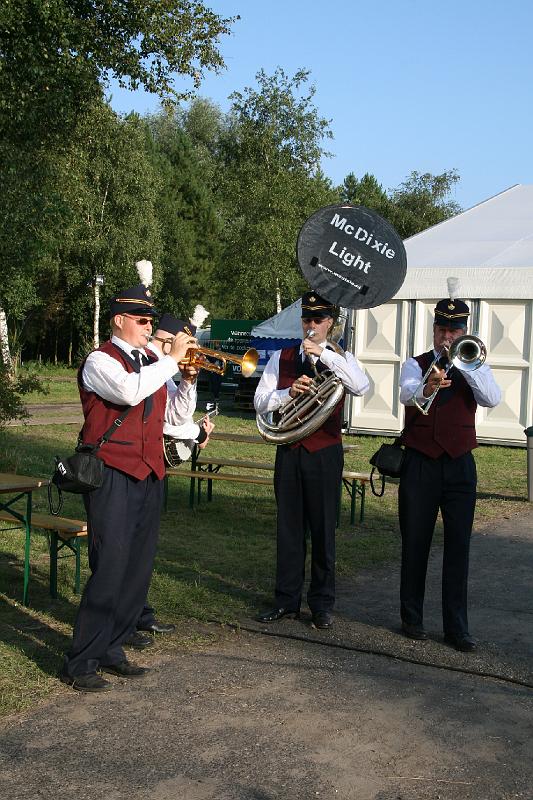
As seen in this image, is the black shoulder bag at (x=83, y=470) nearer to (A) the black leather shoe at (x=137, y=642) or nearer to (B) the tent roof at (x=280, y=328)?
(A) the black leather shoe at (x=137, y=642)

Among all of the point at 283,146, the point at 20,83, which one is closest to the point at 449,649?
the point at 20,83

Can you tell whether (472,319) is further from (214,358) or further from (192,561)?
(214,358)

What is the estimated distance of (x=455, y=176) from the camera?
5819cm

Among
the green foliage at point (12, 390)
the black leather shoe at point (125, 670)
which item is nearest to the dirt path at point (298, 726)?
the black leather shoe at point (125, 670)

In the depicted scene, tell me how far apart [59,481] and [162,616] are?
1684mm

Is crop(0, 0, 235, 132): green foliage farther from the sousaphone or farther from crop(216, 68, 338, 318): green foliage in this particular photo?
crop(216, 68, 338, 318): green foliage

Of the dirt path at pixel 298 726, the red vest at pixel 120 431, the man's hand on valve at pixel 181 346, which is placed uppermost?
the man's hand on valve at pixel 181 346

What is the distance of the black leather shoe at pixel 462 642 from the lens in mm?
5840

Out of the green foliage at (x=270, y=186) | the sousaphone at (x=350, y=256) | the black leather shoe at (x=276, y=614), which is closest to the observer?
the black leather shoe at (x=276, y=614)

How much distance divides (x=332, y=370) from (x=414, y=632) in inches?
66.0

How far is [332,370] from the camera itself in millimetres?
6141

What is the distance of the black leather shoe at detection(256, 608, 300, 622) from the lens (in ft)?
20.7

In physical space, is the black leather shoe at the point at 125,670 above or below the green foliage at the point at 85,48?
below

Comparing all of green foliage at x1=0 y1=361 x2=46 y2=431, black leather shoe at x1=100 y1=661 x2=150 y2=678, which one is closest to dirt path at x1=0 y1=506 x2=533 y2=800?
black leather shoe at x1=100 y1=661 x2=150 y2=678
